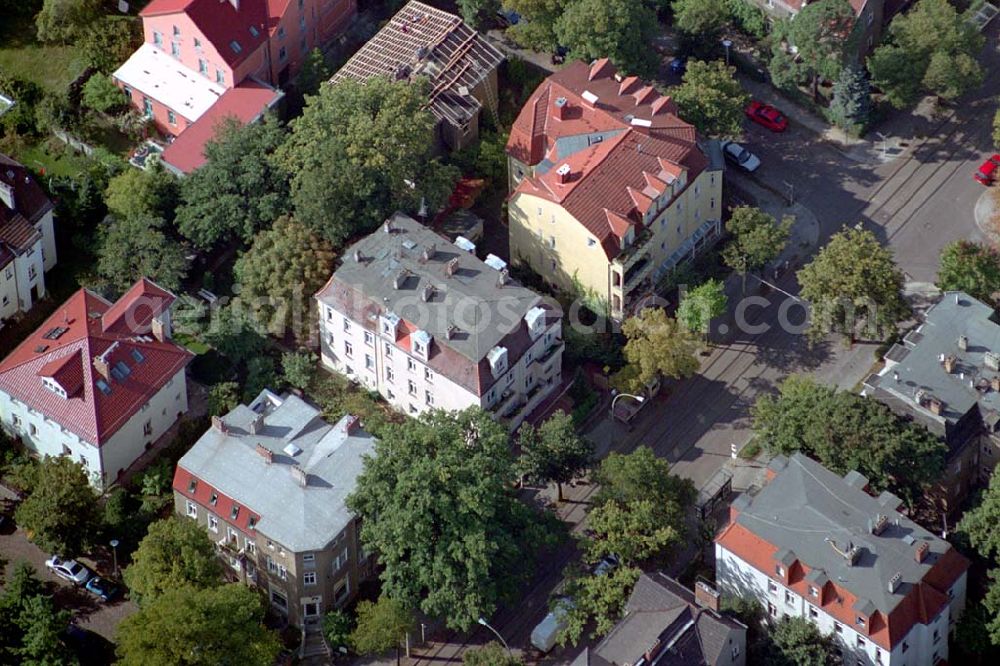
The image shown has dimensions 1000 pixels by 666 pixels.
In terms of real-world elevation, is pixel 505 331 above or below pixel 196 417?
above

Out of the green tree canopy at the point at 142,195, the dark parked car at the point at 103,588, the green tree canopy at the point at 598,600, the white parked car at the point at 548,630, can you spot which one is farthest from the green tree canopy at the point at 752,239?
the dark parked car at the point at 103,588

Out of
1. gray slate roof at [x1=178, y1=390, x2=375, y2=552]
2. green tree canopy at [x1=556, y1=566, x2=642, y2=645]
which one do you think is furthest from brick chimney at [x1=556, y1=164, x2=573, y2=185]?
green tree canopy at [x1=556, y1=566, x2=642, y2=645]

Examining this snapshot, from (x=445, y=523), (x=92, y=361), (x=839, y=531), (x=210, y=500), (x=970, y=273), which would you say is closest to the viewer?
(x=839, y=531)


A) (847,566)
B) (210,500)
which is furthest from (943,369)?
(210,500)

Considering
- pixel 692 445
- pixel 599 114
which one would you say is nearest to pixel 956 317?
pixel 692 445

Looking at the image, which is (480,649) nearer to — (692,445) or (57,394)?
(692,445)

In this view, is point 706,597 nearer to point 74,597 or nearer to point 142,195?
point 74,597

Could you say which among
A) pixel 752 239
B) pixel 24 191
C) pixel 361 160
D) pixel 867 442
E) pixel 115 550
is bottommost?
pixel 115 550
